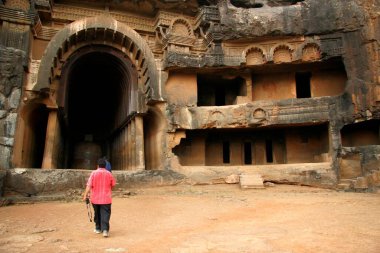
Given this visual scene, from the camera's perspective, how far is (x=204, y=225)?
25.5 feet

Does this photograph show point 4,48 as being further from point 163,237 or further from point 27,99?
point 163,237

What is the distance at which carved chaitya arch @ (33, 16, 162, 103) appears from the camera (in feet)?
47.1

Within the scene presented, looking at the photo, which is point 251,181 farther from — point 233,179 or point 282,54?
point 282,54

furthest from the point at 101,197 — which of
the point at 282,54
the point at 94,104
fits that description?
the point at 94,104

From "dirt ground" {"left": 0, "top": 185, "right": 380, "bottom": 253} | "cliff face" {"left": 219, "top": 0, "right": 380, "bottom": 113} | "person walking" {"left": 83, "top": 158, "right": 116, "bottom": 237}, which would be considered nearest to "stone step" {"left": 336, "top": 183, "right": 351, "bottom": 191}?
"cliff face" {"left": 219, "top": 0, "right": 380, "bottom": 113}

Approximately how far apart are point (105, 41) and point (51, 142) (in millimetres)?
5495

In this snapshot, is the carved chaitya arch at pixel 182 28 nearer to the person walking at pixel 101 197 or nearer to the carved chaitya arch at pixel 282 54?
the carved chaitya arch at pixel 282 54

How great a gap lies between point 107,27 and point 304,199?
37.0 feet

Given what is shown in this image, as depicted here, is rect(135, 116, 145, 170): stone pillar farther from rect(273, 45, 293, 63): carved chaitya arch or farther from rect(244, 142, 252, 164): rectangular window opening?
rect(273, 45, 293, 63): carved chaitya arch

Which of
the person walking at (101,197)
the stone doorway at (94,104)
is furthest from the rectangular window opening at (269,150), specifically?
the person walking at (101,197)

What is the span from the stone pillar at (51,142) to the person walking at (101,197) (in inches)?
331

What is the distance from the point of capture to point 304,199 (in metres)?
11.5

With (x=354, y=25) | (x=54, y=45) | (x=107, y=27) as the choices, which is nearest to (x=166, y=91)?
(x=107, y=27)

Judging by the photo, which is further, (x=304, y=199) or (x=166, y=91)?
(x=166, y=91)
